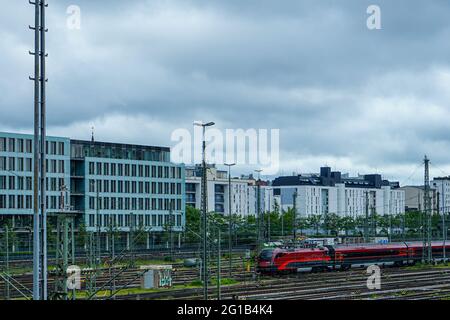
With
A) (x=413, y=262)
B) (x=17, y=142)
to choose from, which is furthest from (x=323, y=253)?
(x=17, y=142)

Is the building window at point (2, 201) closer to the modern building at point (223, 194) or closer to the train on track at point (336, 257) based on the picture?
the train on track at point (336, 257)

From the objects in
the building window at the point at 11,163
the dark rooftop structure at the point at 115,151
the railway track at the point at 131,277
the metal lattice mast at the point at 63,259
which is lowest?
the railway track at the point at 131,277

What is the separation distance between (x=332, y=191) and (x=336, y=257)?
25245mm

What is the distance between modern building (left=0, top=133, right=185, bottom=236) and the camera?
2120 centimetres

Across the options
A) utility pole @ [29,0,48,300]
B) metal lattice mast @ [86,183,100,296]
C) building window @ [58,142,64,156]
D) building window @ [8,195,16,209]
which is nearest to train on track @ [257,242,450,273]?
metal lattice mast @ [86,183,100,296]

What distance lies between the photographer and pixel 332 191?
68062 millimetres

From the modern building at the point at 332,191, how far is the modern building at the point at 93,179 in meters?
15.4

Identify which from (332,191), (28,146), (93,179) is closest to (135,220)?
(93,179)

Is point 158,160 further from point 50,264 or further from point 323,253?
point 323,253

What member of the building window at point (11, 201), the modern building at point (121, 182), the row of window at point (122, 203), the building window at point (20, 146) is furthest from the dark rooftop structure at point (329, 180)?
the building window at point (20, 146)

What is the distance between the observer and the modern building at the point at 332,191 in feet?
212

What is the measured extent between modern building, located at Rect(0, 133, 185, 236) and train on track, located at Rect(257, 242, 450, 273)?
Answer: 23.6 feet

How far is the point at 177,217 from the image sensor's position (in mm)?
58594

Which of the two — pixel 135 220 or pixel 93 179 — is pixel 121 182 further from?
pixel 135 220
